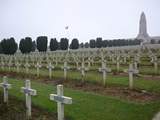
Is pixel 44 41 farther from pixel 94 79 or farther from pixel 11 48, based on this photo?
pixel 94 79

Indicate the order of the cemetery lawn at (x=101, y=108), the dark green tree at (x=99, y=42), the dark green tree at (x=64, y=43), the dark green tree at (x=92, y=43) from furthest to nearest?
the dark green tree at (x=92, y=43) → the dark green tree at (x=99, y=42) → the dark green tree at (x=64, y=43) → the cemetery lawn at (x=101, y=108)

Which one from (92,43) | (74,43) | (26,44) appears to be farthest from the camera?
(92,43)

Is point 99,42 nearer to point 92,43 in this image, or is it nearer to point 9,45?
point 92,43

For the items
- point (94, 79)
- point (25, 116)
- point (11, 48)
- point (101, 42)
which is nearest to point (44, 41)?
point (11, 48)

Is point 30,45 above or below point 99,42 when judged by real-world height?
below

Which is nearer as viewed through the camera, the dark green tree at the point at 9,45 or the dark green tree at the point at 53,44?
the dark green tree at the point at 9,45

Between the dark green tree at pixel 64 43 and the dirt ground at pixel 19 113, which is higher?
the dark green tree at pixel 64 43

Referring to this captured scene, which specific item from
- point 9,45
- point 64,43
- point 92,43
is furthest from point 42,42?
point 92,43

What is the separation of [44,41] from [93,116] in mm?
46654

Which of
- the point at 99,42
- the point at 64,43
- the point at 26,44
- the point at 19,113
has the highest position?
the point at 99,42

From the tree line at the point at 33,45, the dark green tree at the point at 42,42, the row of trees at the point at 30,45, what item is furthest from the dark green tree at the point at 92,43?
the dark green tree at the point at 42,42

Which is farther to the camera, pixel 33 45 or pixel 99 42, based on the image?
pixel 99 42

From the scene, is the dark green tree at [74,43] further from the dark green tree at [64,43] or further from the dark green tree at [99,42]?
the dark green tree at [99,42]

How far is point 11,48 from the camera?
170 ft
